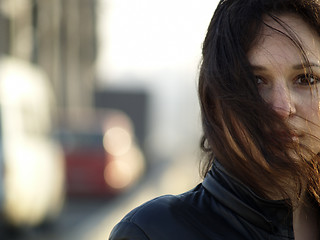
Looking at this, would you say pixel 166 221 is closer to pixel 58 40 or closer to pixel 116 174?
pixel 116 174

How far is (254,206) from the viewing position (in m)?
1.91

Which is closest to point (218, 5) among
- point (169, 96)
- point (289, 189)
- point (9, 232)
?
point (289, 189)

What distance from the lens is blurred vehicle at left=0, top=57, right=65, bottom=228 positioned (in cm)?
955

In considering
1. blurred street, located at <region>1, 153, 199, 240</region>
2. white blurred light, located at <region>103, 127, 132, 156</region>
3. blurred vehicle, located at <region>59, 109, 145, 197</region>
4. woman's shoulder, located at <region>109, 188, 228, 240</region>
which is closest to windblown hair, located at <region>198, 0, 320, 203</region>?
woman's shoulder, located at <region>109, 188, 228, 240</region>

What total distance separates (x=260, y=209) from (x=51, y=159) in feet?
33.0

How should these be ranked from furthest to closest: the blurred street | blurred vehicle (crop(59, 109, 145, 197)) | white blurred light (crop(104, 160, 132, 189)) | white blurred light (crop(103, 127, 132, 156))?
1. white blurred light (crop(103, 127, 132, 156))
2. white blurred light (crop(104, 160, 132, 189))
3. blurred vehicle (crop(59, 109, 145, 197))
4. the blurred street

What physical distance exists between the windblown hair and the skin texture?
0.02 meters

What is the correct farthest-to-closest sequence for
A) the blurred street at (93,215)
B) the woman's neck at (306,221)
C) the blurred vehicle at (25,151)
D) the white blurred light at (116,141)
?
the white blurred light at (116,141) → the blurred street at (93,215) → the blurred vehicle at (25,151) → the woman's neck at (306,221)

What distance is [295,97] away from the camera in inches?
79.1

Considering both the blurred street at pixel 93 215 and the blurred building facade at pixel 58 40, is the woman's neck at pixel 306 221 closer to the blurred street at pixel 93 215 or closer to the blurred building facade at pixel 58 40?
the blurred street at pixel 93 215

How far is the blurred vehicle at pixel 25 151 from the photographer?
9547 millimetres

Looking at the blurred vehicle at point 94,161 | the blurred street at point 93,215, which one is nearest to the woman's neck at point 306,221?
the blurred street at point 93,215

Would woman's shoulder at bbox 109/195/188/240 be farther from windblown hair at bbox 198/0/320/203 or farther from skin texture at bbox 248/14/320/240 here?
skin texture at bbox 248/14/320/240

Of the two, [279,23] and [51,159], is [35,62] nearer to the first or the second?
[51,159]
